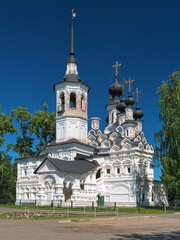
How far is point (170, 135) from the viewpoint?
26672mm

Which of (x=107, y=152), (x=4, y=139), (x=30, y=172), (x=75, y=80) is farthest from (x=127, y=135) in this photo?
(x=4, y=139)

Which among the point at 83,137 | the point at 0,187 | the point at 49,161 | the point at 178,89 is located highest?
the point at 178,89

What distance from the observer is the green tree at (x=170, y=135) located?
2495cm

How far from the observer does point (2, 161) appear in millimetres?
41688

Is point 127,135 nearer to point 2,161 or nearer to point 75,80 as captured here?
point 75,80

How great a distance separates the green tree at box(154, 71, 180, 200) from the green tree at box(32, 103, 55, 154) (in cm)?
2287

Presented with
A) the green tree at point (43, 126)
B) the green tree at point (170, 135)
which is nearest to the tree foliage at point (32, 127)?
the green tree at point (43, 126)

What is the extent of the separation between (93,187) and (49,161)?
634 centimetres

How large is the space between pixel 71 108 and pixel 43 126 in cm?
A: 1193

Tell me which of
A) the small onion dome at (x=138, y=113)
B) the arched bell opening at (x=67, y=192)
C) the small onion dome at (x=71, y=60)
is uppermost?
the small onion dome at (x=71, y=60)

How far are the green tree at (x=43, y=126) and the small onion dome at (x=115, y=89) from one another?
11.6m

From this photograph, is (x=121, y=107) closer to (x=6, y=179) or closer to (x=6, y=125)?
(x=6, y=125)

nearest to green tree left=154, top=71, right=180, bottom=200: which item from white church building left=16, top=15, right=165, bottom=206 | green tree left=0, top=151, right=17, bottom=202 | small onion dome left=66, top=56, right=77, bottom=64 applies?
white church building left=16, top=15, right=165, bottom=206

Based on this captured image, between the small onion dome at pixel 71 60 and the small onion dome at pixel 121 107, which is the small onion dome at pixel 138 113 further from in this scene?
the small onion dome at pixel 71 60
